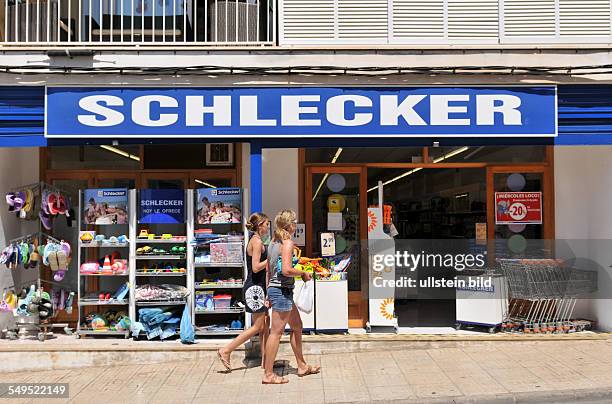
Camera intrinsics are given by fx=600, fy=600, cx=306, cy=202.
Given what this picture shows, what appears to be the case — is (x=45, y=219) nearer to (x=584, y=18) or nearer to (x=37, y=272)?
(x=37, y=272)

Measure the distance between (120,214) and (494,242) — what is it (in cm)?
546

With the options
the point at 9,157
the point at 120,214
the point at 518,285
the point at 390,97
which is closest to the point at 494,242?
the point at 518,285

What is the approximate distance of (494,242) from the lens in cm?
909

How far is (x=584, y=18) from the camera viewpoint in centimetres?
791

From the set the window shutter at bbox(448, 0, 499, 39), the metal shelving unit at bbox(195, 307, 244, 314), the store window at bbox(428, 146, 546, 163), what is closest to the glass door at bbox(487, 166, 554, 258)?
the store window at bbox(428, 146, 546, 163)

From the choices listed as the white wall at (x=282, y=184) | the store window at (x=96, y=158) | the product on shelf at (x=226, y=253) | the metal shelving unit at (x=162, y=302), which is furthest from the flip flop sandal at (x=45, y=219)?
the white wall at (x=282, y=184)

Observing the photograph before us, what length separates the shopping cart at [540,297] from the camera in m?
8.27

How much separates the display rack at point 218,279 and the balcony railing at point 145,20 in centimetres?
227

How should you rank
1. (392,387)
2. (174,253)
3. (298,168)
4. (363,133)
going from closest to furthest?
(392,387) → (363,133) → (174,253) → (298,168)

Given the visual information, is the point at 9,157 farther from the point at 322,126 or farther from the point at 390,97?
the point at 390,97

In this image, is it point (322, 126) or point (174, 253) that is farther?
point (174, 253)

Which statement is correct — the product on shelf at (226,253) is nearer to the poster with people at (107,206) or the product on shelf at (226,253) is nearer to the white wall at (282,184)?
the white wall at (282,184)

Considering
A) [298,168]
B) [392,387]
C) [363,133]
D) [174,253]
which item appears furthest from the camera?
[298,168]

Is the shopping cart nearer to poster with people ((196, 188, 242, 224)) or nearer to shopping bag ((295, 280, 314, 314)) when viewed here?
shopping bag ((295, 280, 314, 314))
